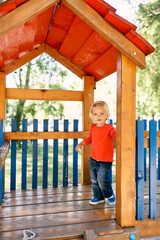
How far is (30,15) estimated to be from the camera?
2.05 meters

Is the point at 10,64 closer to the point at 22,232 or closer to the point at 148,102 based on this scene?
the point at 22,232

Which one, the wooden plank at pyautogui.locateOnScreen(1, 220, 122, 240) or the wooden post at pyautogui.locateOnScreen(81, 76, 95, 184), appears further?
the wooden post at pyautogui.locateOnScreen(81, 76, 95, 184)

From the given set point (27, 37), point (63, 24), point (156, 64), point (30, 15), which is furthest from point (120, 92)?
point (156, 64)

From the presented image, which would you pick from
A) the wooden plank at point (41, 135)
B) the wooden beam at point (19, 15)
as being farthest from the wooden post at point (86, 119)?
the wooden beam at point (19, 15)

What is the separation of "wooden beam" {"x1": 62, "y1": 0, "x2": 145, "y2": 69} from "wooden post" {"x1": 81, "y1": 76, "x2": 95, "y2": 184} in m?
1.84

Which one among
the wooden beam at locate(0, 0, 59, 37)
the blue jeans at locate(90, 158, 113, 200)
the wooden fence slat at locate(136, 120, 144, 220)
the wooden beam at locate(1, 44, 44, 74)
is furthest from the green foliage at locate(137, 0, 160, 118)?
the wooden beam at locate(0, 0, 59, 37)

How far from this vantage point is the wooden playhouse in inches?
86.6

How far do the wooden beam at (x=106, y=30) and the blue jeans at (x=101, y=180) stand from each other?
4.89 ft

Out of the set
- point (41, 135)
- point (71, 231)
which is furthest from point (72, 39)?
point (71, 231)

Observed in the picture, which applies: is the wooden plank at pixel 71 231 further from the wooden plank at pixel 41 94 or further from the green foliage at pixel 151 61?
the green foliage at pixel 151 61

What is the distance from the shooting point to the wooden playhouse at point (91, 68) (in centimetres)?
220

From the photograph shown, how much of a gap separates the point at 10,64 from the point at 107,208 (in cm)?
293

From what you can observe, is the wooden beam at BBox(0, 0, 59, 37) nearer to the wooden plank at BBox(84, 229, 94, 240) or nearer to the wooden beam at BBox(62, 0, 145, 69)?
the wooden beam at BBox(62, 0, 145, 69)

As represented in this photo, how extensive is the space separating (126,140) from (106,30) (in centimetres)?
125
